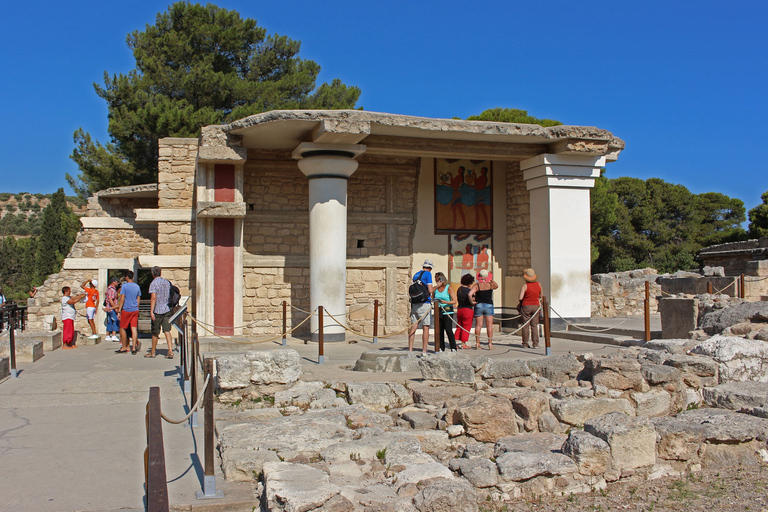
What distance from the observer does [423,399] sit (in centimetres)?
707

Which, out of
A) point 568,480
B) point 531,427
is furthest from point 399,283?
point 568,480

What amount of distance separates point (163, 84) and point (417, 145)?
12.4m

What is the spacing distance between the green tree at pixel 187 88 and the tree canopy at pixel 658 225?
607 inches

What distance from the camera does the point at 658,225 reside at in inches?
1421

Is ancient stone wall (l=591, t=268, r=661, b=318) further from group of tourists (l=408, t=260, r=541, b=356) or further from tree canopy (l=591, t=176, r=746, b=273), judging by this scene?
tree canopy (l=591, t=176, r=746, b=273)

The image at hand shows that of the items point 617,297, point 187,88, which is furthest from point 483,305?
point 187,88

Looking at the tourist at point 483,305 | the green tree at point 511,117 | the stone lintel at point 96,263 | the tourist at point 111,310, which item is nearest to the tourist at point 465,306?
the tourist at point 483,305

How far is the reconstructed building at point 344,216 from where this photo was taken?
12383 millimetres

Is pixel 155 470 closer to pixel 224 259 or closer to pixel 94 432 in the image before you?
pixel 94 432

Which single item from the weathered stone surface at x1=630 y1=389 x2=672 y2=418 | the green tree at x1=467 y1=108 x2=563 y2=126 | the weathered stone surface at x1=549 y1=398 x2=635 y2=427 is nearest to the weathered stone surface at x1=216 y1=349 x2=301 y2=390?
the weathered stone surface at x1=549 y1=398 x2=635 y2=427

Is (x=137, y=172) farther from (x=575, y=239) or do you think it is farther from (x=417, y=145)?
(x=575, y=239)

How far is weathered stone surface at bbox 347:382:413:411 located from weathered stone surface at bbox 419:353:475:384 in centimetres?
49

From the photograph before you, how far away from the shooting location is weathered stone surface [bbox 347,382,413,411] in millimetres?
7105

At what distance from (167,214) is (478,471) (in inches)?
389
